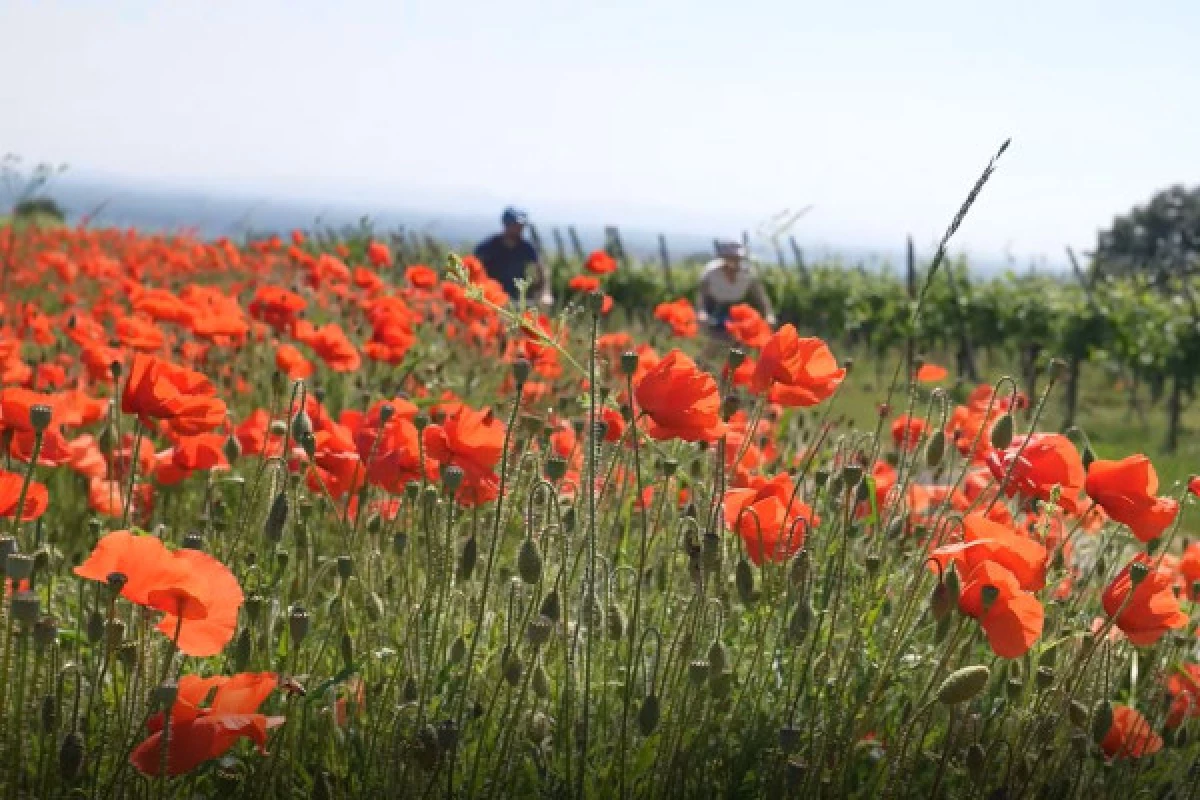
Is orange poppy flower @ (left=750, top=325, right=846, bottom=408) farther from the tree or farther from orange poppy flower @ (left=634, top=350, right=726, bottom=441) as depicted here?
the tree

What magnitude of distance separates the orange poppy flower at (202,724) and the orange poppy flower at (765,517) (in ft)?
3.10

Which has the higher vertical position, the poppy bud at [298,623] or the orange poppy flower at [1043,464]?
the orange poppy flower at [1043,464]

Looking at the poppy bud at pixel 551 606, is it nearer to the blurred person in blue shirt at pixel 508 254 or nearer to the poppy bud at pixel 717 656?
the poppy bud at pixel 717 656

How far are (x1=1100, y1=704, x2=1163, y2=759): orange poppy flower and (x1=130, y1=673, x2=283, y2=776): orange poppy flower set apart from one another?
161 cm

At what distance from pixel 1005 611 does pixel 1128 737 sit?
0.86 meters

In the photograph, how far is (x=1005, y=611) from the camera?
1966mm

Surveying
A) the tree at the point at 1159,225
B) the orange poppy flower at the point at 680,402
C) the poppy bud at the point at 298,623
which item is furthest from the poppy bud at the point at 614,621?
the tree at the point at 1159,225

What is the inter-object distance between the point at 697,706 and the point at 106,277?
22.1 feet

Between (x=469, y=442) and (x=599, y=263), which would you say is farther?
(x=599, y=263)

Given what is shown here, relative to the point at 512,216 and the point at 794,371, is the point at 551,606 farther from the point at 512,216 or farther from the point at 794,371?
the point at 512,216

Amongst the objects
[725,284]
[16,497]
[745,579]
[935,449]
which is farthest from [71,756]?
[725,284]

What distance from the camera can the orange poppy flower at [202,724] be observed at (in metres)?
1.76

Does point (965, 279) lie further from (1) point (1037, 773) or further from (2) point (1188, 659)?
(1) point (1037, 773)

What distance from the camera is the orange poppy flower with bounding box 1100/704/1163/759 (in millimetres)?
2652
